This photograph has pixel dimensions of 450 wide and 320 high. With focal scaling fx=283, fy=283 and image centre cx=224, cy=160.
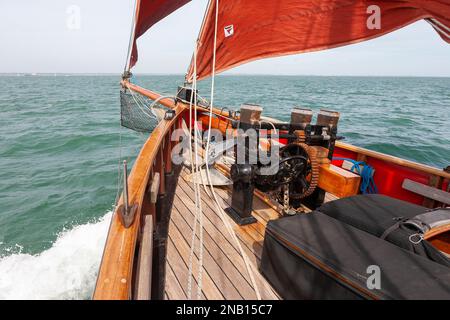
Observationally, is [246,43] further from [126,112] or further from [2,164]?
[2,164]

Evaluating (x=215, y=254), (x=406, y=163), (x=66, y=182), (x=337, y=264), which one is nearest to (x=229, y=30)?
(x=215, y=254)

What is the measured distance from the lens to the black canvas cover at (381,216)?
5.51 feet

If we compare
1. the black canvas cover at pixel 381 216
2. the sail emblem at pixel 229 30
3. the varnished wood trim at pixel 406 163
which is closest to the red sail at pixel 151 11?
the sail emblem at pixel 229 30

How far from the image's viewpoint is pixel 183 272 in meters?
2.20

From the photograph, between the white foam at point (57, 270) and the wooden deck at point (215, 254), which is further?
the white foam at point (57, 270)

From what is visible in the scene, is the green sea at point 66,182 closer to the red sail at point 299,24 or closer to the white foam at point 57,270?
the white foam at point 57,270

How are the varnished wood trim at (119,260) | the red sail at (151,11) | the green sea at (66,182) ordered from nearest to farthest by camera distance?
1. the varnished wood trim at (119,260)
2. the green sea at (66,182)
3. the red sail at (151,11)

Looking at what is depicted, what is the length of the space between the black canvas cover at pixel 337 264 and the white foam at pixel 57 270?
3.50 m

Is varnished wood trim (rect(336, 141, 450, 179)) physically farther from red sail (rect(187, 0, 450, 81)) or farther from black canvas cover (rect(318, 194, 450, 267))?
red sail (rect(187, 0, 450, 81))

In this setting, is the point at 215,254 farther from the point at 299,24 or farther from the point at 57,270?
the point at 57,270

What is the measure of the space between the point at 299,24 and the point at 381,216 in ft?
6.88

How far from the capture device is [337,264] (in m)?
1.55
